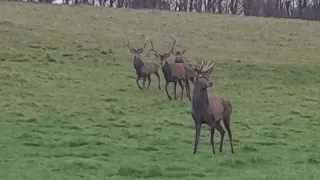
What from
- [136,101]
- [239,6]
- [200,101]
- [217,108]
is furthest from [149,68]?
[239,6]

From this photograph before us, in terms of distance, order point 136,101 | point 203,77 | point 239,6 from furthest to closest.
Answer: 1. point 239,6
2. point 136,101
3. point 203,77

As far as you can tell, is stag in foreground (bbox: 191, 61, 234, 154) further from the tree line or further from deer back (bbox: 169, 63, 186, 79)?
the tree line

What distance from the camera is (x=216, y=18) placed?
5412 cm

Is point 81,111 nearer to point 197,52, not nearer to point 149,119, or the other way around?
point 149,119

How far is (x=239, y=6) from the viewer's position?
9344 cm

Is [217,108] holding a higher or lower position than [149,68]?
higher

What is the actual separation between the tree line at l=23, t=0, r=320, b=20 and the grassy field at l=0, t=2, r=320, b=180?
35.6m

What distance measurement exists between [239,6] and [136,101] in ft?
233

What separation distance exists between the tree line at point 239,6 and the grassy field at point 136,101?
35.6 m

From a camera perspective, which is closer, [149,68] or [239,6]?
[149,68]

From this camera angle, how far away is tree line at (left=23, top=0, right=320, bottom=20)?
87188mm

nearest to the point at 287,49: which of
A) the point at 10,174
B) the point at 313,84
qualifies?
the point at 313,84

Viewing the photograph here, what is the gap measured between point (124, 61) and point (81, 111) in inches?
476

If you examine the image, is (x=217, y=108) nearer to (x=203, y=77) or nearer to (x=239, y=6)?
(x=203, y=77)
